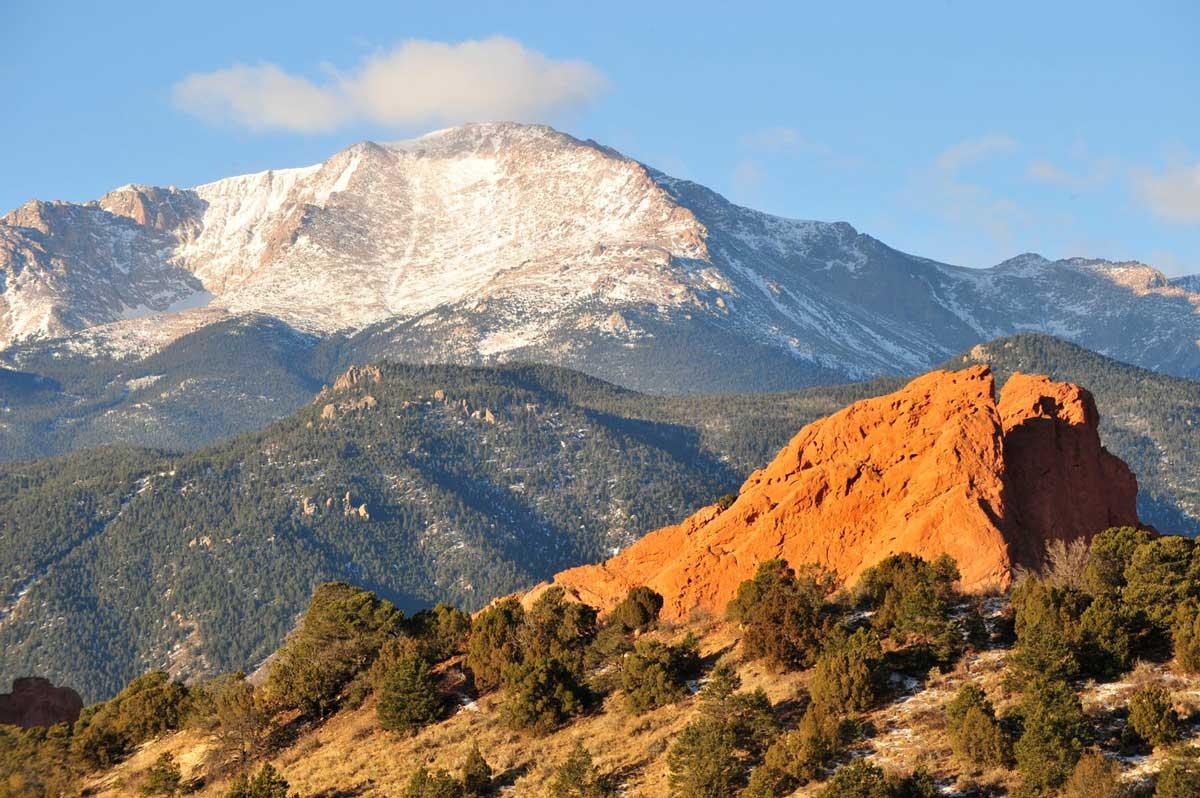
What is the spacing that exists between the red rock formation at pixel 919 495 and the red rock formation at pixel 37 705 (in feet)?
128

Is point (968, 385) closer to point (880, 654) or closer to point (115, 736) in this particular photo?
point (880, 654)

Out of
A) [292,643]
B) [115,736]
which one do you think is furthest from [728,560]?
[115,736]

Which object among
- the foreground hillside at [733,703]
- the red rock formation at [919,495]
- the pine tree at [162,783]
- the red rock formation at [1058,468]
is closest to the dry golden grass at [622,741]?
the foreground hillside at [733,703]

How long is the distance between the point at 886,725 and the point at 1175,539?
19.7 metres

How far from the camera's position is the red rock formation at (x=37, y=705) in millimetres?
99375

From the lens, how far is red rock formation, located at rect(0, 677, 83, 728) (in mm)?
99375

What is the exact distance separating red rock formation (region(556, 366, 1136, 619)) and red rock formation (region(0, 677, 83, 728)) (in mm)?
39057

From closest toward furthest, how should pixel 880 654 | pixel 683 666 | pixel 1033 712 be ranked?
pixel 1033 712, pixel 880 654, pixel 683 666

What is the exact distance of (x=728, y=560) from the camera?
76.2 metres

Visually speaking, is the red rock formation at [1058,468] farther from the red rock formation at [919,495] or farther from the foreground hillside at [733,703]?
the foreground hillside at [733,703]

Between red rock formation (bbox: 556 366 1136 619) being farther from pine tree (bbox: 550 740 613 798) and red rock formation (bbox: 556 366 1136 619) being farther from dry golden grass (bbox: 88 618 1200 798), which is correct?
pine tree (bbox: 550 740 613 798)

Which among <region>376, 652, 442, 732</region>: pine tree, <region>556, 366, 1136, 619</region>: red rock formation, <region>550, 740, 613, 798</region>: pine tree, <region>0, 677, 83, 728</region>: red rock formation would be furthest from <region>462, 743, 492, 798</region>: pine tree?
<region>0, 677, 83, 728</region>: red rock formation

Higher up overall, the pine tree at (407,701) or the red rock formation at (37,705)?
the pine tree at (407,701)

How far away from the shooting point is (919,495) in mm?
71875
